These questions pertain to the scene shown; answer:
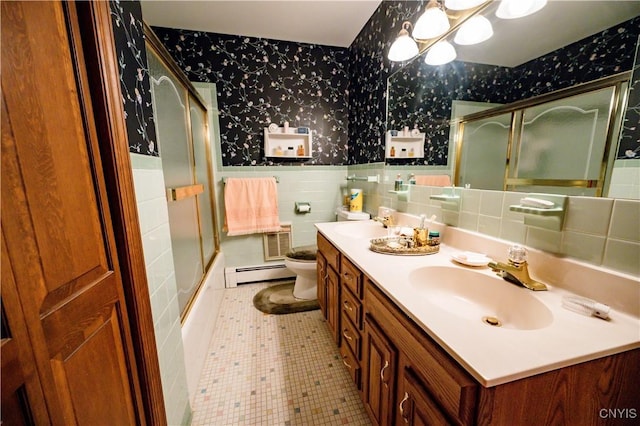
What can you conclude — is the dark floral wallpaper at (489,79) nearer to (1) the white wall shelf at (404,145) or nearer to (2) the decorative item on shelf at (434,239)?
(1) the white wall shelf at (404,145)

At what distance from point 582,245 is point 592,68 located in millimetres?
543

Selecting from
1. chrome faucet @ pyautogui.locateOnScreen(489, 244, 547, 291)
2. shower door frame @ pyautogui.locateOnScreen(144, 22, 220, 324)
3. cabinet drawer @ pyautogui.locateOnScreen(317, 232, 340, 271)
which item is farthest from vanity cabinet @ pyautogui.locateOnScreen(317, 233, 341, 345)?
shower door frame @ pyautogui.locateOnScreen(144, 22, 220, 324)

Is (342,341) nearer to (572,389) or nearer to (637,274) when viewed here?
(572,389)

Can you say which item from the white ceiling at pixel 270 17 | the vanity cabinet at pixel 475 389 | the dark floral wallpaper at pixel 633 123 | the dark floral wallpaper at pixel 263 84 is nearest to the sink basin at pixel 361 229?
the vanity cabinet at pixel 475 389

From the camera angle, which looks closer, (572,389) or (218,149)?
(572,389)

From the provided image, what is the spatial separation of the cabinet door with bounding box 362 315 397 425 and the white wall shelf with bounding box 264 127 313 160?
1.90 m

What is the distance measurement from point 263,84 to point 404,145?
1608 millimetres

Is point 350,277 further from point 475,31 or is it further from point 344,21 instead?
point 344,21

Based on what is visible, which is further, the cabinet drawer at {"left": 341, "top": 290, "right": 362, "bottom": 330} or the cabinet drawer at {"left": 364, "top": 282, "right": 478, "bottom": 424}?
the cabinet drawer at {"left": 341, "top": 290, "right": 362, "bottom": 330}

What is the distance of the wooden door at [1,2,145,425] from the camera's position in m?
0.43

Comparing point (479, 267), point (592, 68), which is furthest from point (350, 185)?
point (592, 68)

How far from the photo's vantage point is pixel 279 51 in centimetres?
234

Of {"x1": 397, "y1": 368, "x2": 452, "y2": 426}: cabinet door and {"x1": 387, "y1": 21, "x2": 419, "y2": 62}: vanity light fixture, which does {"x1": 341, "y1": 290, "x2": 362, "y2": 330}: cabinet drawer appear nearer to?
{"x1": 397, "y1": 368, "x2": 452, "y2": 426}: cabinet door

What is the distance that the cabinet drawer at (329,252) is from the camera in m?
1.35
